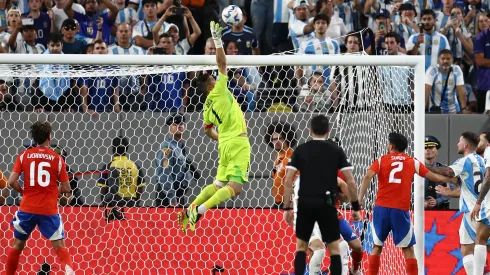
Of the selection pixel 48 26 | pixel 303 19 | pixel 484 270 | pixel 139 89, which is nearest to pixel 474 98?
pixel 303 19

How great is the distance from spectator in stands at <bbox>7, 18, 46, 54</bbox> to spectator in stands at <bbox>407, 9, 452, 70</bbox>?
5222 millimetres

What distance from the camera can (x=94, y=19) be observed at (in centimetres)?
1645

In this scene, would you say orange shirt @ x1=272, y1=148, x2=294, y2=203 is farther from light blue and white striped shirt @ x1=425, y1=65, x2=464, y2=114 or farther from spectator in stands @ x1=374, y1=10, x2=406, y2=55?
spectator in stands @ x1=374, y1=10, x2=406, y2=55

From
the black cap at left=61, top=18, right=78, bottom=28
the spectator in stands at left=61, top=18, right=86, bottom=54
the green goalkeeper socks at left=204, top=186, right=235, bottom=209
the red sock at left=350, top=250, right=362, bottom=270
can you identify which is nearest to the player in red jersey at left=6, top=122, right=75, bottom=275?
the green goalkeeper socks at left=204, top=186, right=235, bottom=209

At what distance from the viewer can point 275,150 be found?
13.4m

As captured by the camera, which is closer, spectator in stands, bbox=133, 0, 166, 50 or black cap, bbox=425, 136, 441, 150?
black cap, bbox=425, 136, 441, 150

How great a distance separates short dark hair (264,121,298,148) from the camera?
13.4 metres

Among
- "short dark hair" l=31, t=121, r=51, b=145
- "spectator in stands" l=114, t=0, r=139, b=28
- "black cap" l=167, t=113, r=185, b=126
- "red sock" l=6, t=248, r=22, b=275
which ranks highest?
"spectator in stands" l=114, t=0, r=139, b=28

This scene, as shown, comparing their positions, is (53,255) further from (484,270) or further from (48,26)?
(484,270)

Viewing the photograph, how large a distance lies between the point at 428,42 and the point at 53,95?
18.4 ft

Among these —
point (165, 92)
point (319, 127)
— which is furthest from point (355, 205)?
point (165, 92)

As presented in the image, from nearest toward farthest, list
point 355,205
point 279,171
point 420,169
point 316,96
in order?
point 355,205 < point 420,169 < point 279,171 < point 316,96

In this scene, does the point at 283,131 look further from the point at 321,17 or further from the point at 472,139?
the point at 321,17

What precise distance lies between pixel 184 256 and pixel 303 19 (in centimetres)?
446
